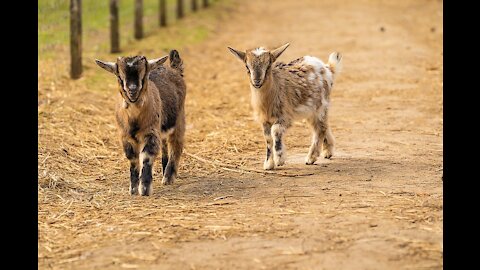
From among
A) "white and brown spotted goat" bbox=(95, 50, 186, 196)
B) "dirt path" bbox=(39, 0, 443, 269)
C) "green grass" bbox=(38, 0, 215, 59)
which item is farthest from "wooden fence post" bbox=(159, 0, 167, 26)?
"white and brown spotted goat" bbox=(95, 50, 186, 196)

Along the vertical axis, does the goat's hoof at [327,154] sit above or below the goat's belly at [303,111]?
below

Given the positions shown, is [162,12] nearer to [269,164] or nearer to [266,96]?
[266,96]

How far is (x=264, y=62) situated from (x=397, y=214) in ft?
9.84

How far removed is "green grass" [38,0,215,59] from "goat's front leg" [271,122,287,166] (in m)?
6.79

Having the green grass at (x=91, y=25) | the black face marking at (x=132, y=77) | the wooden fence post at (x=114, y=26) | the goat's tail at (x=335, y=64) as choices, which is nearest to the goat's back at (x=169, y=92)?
the black face marking at (x=132, y=77)

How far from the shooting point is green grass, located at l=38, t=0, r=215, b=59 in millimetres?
15969

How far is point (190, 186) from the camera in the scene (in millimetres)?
9422

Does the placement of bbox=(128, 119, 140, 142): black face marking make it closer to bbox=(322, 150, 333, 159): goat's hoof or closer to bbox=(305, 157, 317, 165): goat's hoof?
bbox=(305, 157, 317, 165): goat's hoof

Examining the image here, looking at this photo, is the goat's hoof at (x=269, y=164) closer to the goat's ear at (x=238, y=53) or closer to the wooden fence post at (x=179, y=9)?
the goat's ear at (x=238, y=53)

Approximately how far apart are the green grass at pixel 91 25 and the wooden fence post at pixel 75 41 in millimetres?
347

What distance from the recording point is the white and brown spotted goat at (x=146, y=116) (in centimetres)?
873

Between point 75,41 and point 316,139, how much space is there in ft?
22.7
